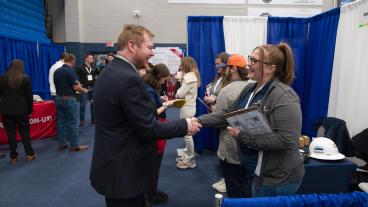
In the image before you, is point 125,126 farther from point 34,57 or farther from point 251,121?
point 34,57

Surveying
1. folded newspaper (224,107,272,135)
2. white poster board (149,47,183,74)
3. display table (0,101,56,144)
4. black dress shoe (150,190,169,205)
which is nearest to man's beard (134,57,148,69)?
folded newspaper (224,107,272,135)

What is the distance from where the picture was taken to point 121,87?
134cm

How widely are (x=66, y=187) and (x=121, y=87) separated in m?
2.57

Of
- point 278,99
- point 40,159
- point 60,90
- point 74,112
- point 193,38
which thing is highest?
point 193,38

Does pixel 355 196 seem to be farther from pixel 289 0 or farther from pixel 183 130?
pixel 289 0

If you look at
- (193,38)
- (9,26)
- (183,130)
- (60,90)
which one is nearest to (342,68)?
(193,38)

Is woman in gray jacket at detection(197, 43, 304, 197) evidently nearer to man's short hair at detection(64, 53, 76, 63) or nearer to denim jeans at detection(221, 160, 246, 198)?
denim jeans at detection(221, 160, 246, 198)

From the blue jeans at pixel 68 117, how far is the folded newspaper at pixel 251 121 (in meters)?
3.57

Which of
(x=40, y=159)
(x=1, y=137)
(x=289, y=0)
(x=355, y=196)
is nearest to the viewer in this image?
(x=355, y=196)

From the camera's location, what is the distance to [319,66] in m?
4.06

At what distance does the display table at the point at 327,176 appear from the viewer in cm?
279

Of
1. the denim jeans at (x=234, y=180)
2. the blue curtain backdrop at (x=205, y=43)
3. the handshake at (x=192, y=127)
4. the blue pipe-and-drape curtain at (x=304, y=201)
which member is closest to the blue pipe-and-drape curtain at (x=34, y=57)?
the blue curtain backdrop at (x=205, y=43)

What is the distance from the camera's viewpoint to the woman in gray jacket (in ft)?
4.71

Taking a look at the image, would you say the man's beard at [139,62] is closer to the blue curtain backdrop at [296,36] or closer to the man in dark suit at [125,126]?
the man in dark suit at [125,126]
